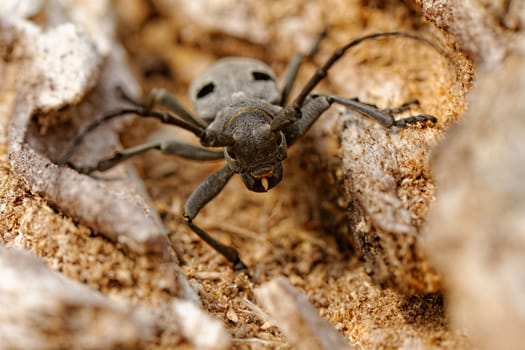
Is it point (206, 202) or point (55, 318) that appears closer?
point (55, 318)

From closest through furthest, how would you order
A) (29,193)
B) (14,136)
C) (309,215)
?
(29,193)
(14,136)
(309,215)

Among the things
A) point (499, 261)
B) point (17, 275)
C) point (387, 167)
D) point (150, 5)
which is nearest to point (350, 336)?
point (387, 167)

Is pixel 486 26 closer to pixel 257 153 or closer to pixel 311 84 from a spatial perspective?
pixel 311 84

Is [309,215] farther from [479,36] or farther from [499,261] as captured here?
[499,261]

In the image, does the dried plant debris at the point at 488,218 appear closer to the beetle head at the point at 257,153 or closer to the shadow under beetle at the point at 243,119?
the shadow under beetle at the point at 243,119

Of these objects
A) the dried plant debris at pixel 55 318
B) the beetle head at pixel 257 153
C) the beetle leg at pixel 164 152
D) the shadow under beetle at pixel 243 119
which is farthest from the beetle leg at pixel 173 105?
the dried plant debris at pixel 55 318

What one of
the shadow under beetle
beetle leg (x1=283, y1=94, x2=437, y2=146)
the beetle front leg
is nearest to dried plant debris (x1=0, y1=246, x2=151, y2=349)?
the shadow under beetle

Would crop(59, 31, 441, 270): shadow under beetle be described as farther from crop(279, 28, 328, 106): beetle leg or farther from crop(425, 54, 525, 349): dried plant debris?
crop(425, 54, 525, 349): dried plant debris

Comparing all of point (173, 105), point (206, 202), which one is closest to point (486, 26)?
point (206, 202)
